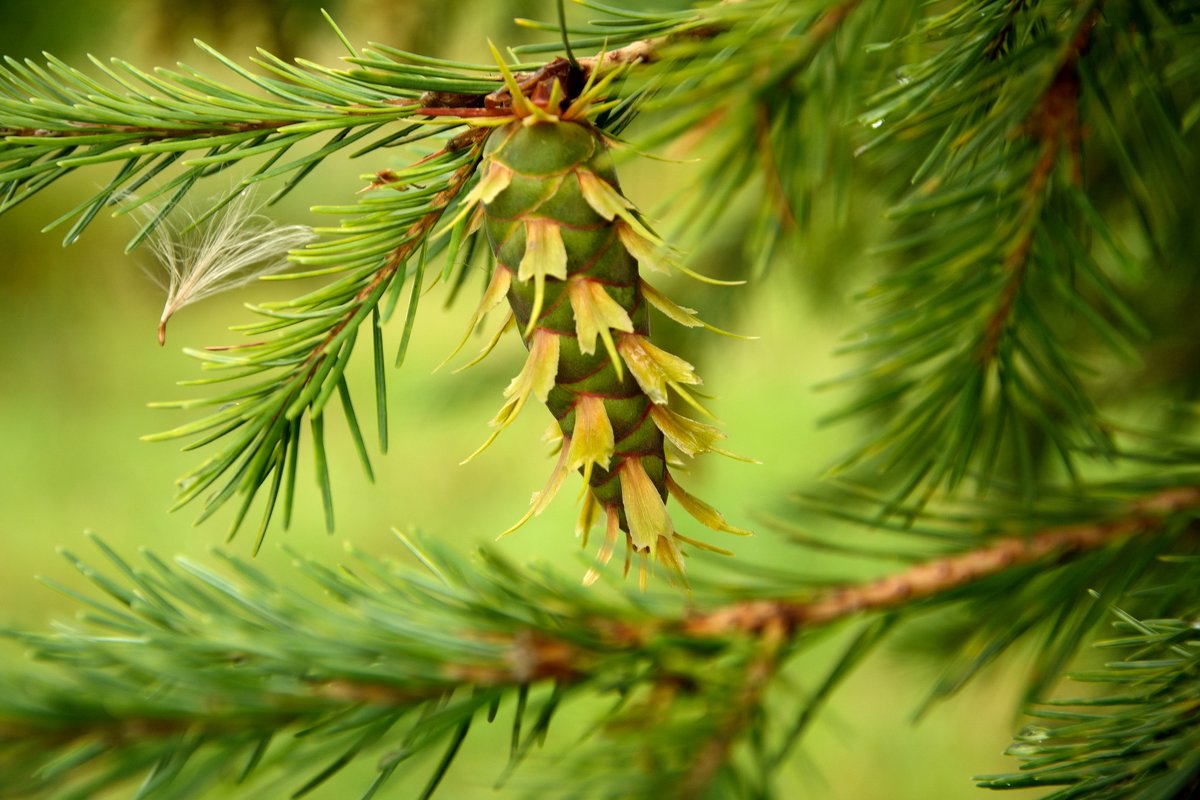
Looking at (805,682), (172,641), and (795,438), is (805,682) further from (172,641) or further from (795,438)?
(172,641)

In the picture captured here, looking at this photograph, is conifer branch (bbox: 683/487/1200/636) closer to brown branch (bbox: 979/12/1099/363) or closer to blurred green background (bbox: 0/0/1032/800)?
brown branch (bbox: 979/12/1099/363)

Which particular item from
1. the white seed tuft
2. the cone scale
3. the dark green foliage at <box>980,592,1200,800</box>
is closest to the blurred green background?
the white seed tuft

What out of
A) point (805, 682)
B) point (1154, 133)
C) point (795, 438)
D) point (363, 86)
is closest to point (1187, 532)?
point (1154, 133)

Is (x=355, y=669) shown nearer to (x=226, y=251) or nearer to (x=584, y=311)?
(x=584, y=311)

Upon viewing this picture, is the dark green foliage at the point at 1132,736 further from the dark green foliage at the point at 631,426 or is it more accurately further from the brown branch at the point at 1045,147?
the brown branch at the point at 1045,147

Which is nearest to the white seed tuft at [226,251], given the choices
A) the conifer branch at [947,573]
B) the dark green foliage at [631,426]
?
the dark green foliage at [631,426]
